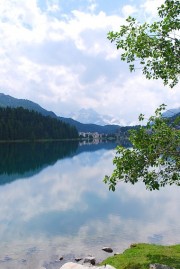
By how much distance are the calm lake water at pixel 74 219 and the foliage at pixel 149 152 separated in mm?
17185

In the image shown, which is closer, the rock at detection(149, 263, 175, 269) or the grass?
the rock at detection(149, 263, 175, 269)

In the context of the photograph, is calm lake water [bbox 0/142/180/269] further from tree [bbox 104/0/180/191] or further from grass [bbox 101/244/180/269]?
tree [bbox 104/0/180/191]

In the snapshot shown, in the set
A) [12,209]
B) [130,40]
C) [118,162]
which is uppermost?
[130,40]

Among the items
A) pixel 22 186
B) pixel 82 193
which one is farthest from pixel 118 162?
pixel 22 186

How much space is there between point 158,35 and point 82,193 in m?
58.9

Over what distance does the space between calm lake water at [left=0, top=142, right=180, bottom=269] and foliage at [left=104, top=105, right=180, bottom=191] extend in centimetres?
1719

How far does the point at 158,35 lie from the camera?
19125 millimetres

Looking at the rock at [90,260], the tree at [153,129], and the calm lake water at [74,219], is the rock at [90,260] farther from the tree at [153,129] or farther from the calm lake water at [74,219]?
the tree at [153,129]

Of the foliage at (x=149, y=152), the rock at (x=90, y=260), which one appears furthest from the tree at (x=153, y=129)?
the rock at (x=90, y=260)

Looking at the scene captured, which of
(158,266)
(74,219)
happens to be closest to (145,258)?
(158,266)

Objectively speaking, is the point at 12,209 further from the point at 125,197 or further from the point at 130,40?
the point at 130,40

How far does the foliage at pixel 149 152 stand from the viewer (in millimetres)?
18688

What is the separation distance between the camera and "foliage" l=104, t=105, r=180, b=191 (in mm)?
18688

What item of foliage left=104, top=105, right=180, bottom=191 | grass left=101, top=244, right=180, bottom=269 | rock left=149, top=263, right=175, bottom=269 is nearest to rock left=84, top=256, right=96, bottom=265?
grass left=101, top=244, right=180, bottom=269
